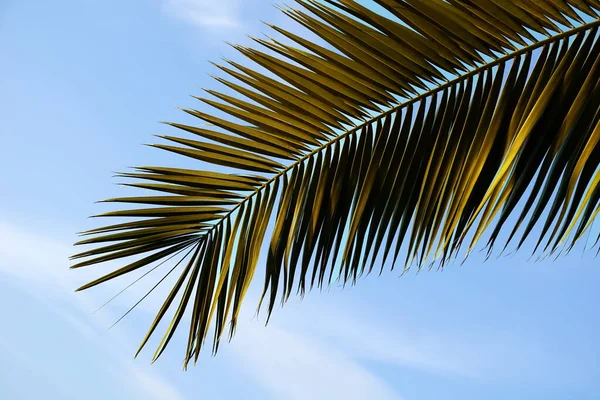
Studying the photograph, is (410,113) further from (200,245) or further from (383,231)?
(200,245)

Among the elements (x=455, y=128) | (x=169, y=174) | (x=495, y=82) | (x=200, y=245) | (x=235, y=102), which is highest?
(x=495, y=82)

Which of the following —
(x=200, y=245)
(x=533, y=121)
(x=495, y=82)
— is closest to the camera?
(x=533, y=121)

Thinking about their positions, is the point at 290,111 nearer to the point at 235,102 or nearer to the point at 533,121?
the point at 235,102

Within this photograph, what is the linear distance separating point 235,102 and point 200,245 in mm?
385

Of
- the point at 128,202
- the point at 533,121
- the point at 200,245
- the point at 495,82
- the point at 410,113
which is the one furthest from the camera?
the point at 200,245

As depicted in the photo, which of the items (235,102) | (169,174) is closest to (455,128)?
(235,102)

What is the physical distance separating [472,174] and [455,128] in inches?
4.4

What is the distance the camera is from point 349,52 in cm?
130

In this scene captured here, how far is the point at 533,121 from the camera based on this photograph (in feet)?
3.62

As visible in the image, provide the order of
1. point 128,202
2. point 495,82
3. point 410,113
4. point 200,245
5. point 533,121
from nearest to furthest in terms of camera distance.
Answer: point 533,121 < point 495,82 < point 410,113 < point 128,202 < point 200,245

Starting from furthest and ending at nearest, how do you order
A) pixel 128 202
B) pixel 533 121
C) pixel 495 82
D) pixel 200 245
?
1. pixel 200 245
2. pixel 128 202
3. pixel 495 82
4. pixel 533 121

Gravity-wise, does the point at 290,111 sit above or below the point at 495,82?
below

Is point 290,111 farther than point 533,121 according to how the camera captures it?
Yes

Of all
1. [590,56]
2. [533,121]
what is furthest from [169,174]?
[590,56]
